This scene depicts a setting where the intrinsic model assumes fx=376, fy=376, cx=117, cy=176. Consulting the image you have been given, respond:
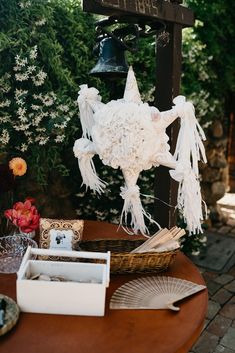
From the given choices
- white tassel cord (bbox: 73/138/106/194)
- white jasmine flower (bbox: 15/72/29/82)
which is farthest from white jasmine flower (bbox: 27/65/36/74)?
white tassel cord (bbox: 73/138/106/194)

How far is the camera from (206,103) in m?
3.27

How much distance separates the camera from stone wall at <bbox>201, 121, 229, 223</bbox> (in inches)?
154

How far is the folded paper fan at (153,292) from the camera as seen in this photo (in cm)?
115

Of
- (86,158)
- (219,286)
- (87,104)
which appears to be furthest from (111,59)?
(219,286)

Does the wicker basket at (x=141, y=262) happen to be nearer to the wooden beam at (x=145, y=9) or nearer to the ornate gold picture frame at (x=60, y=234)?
the ornate gold picture frame at (x=60, y=234)

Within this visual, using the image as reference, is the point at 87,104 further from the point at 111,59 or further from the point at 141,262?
the point at 141,262

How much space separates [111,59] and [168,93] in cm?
29

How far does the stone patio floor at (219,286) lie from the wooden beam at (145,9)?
1.82 meters

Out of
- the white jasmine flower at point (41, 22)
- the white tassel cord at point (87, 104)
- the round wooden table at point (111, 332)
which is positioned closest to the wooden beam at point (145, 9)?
the white tassel cord at point (87, 104)

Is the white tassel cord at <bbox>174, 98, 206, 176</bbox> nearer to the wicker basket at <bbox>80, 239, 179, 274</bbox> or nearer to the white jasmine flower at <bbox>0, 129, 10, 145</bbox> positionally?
the wicker basket at <bbox>80, 239, 179, 274</bbox>

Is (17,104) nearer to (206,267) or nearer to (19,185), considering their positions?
(19,185)

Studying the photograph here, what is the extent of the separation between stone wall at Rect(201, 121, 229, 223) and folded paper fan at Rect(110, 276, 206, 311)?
8.92 ft

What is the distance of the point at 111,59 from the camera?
153 centimetres

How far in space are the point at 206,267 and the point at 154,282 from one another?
205cm
